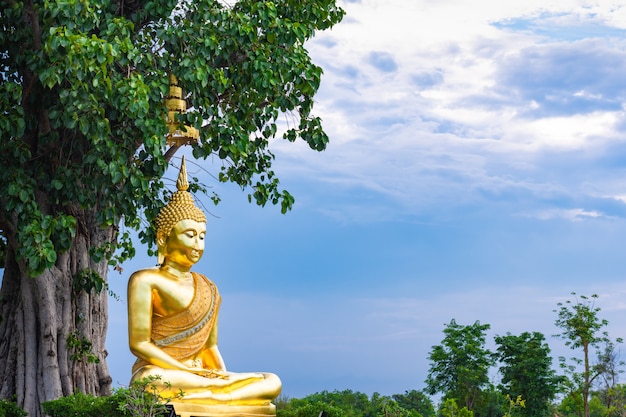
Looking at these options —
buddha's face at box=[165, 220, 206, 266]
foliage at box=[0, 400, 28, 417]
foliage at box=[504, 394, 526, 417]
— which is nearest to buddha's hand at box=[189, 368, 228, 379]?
buddha's face at box=[165, 220, 206, 266]

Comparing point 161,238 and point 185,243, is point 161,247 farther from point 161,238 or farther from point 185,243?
point 185,243

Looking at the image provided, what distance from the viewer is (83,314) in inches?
422

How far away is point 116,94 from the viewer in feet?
30.5

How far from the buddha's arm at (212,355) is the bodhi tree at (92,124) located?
59.8 inches

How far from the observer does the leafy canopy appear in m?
9.14

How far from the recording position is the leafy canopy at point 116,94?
9.14m

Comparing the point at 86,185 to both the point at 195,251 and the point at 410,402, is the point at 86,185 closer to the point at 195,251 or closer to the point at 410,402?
the point at 195,251

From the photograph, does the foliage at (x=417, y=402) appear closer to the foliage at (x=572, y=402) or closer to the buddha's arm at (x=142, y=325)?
the foliage at (x=572, y=402)

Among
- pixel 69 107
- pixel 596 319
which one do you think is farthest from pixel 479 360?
pixel 69 107

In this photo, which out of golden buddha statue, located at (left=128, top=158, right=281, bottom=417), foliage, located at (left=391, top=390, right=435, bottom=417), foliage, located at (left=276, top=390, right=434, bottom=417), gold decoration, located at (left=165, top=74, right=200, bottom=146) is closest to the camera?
golden buddha statue, located at (left=128, top=158, right=281, bottom=417)

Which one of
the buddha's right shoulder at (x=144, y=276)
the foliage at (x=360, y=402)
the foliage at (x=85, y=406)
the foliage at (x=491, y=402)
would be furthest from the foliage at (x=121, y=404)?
the foliage at (x=491, y=402)

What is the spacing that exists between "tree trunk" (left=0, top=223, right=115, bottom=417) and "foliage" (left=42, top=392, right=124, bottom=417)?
1180mm

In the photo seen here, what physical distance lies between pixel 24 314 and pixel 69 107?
2.74m

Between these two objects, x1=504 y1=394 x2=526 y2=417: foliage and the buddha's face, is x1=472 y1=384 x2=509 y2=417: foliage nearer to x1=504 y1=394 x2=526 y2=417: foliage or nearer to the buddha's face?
x1=504 y1=394 x2=526 y2=417: foliage
